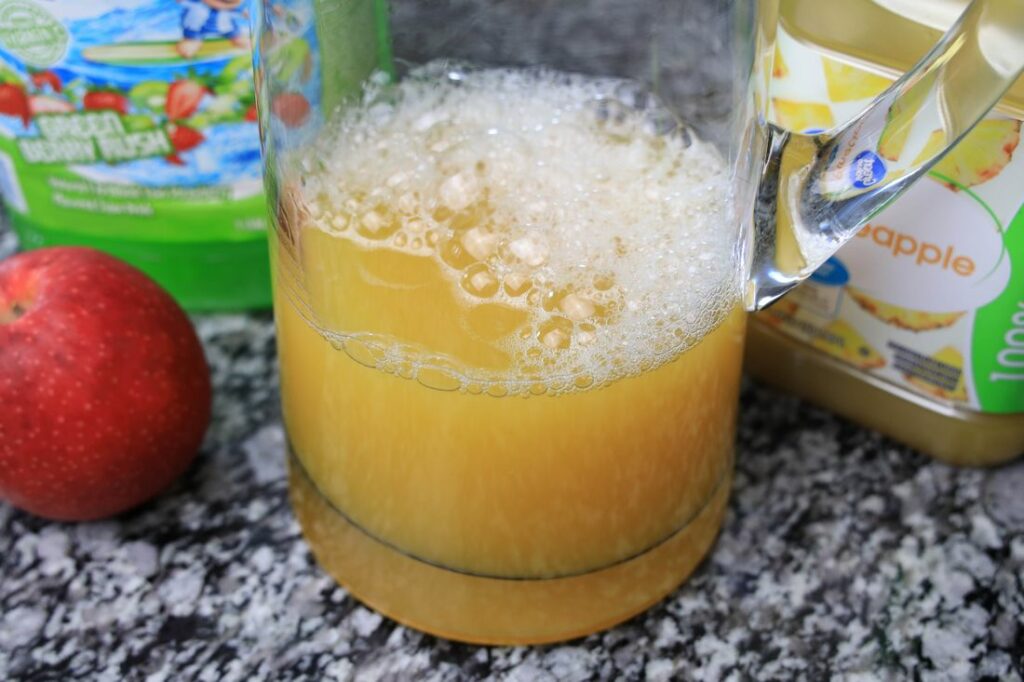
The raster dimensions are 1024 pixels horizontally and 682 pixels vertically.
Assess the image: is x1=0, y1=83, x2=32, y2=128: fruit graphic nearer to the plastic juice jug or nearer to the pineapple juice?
the pineapple juice

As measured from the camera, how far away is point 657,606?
0.67 m

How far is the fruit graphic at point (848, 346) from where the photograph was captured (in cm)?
73

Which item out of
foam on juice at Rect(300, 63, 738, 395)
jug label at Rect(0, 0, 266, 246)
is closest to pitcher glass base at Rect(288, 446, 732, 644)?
foam on juice at Rect(300, 63, 738, 395)

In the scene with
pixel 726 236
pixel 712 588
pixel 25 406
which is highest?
pixel 726 236

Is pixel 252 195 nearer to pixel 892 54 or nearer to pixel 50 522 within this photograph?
pixel 50 522

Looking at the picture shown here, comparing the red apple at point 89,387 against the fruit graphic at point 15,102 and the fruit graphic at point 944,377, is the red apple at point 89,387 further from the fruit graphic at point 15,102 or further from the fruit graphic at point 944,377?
the fruit graphic at point 944,377

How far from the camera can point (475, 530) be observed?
23.4 inches

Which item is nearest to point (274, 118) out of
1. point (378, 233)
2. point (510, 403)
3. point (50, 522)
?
point (378, 233)

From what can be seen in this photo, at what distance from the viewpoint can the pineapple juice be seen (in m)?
0.56

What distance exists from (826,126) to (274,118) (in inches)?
11.5

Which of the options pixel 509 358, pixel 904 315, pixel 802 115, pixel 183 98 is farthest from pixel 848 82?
pixel 183 98

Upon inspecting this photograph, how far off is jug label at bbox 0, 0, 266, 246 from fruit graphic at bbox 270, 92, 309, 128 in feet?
0.45

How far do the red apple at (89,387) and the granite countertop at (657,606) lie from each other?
1.5 inches

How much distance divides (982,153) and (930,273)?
3.2 inches
